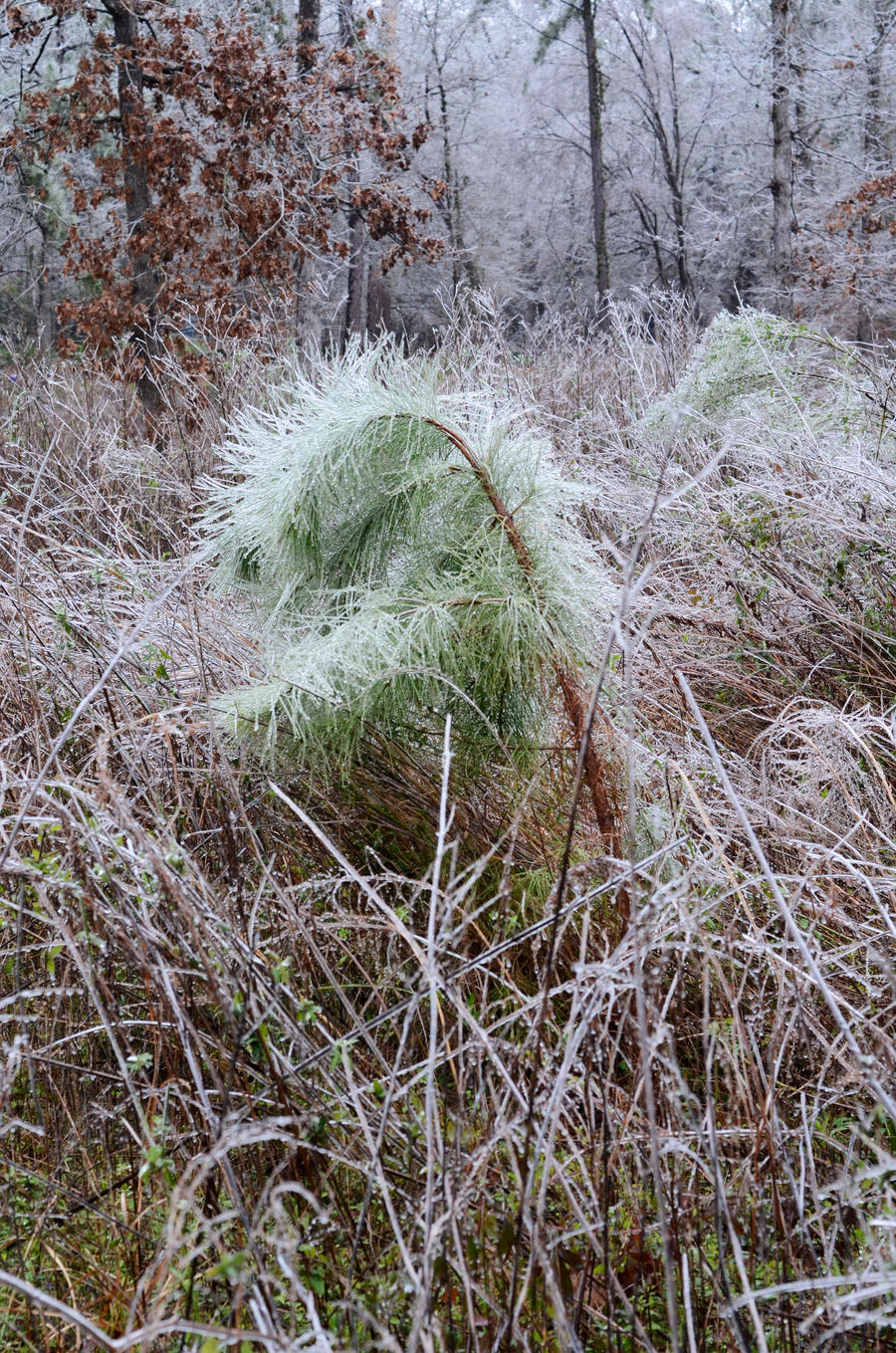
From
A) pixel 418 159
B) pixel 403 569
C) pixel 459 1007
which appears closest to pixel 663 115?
pixel 418 159

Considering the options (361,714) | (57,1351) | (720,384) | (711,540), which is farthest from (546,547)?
(720,384)

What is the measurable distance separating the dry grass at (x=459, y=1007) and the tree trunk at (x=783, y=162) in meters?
8.83

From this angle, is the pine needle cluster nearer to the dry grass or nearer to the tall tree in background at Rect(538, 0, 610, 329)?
the dry grass

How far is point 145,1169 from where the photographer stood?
1.19 metres

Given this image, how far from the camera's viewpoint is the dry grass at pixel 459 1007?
118 cm

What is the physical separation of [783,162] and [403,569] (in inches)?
435

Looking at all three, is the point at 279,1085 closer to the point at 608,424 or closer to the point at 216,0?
the point at 608,424

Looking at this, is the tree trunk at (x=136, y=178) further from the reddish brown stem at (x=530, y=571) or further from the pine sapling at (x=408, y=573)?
the reddish brown stem at (x=530, y=571)

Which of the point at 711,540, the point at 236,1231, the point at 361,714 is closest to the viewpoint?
the point at 236,1231

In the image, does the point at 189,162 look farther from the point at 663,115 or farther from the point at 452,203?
the point at 663,115

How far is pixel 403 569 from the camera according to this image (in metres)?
1.99

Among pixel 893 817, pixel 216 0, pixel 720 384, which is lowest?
pixel 893 817

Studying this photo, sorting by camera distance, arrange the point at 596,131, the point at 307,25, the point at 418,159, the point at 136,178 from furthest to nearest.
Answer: the point at 418,159
the point at 596,131
the point at 307,25
the point at 136,178

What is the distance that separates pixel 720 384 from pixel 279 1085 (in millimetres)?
4268
